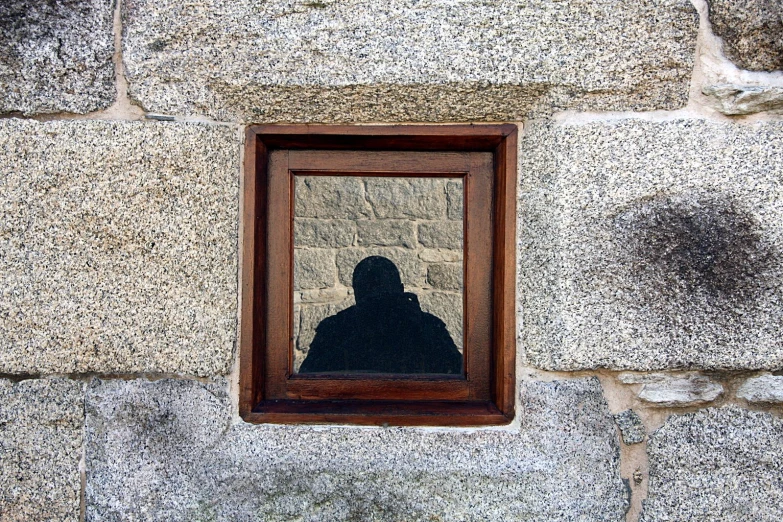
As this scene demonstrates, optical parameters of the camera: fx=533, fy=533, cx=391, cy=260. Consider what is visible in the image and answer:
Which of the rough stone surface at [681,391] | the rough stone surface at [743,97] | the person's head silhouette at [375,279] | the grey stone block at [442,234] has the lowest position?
the rough stone surface at [681,391]

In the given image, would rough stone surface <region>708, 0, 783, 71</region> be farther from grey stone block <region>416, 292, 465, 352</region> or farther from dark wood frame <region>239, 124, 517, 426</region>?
grey stone block <region>416, 292, 465, 352</region>

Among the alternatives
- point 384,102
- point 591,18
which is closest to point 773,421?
point 591,18

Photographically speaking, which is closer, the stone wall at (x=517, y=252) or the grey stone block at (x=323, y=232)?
the stone wall at (x=517, y=252)

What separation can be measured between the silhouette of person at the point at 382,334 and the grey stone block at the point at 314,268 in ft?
0.21

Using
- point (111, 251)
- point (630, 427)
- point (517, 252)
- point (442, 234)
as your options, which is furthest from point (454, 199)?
point (111, 251)

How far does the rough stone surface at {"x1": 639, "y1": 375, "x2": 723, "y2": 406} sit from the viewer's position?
1208mm

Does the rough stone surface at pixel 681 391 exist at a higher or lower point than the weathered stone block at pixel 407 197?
lower

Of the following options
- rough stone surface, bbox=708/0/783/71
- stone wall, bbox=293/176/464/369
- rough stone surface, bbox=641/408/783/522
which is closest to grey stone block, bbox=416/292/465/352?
stone wall, bbox=293/176/464/369

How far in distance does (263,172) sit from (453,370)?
0.68 m

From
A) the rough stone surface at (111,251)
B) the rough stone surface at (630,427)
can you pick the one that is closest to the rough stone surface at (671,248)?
the rough stone surface at (630,427)

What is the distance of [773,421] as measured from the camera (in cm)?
121

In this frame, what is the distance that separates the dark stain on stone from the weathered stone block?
0.43 metres

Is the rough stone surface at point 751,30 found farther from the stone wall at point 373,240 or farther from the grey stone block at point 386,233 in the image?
the grey stone block at point 386,233

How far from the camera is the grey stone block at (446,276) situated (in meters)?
1.32
